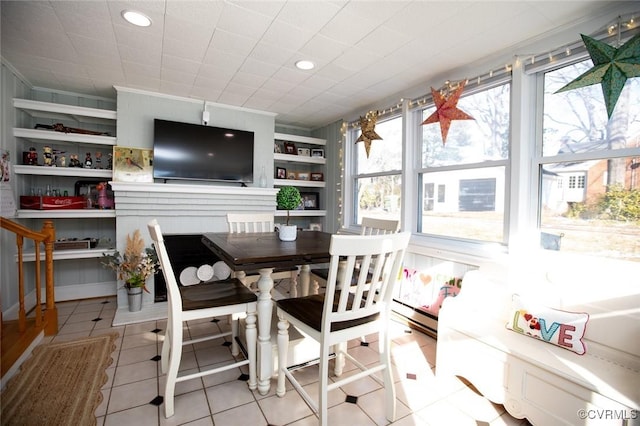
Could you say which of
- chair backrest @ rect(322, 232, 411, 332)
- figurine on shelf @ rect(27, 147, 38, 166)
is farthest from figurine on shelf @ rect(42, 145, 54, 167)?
chair backrest @ rect(322, 232, 411, 332)

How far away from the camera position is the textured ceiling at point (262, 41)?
1916 millimetres

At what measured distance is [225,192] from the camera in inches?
146

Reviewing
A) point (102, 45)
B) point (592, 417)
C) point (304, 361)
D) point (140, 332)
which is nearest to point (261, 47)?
point (102, 45)

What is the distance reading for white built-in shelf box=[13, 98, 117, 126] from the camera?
2996 mm

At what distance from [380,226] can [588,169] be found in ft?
4.80

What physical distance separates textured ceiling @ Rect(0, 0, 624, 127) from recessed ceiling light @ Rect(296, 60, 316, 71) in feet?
0.22

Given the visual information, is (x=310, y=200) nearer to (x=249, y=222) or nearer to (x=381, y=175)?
(x=381, y=175)

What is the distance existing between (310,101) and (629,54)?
2.74 meters

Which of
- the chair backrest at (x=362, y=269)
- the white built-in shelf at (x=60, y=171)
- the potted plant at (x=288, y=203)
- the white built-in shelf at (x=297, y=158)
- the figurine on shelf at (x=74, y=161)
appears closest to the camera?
the chair backrest at (x=362, y=269)

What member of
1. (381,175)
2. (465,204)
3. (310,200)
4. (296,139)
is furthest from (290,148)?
(465,204)

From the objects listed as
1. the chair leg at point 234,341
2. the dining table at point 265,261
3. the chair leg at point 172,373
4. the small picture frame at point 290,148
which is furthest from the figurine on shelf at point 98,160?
the chair leg at point 172,373

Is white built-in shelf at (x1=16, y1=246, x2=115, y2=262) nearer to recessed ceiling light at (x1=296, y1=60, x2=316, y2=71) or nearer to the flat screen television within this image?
the flat screen television

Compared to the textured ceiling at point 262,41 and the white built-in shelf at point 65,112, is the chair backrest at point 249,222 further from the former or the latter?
the white built-in shelf at point 65,112

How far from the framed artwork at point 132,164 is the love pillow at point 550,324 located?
367 cm
